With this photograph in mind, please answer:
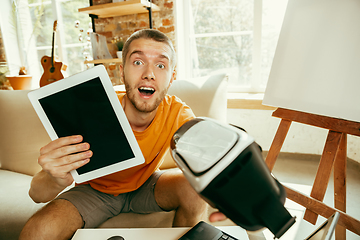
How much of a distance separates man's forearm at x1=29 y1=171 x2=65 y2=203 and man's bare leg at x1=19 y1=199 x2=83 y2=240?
0.15 ft

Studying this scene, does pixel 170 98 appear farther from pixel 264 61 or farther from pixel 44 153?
pixel 264 61

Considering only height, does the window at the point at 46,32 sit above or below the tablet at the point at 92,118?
above

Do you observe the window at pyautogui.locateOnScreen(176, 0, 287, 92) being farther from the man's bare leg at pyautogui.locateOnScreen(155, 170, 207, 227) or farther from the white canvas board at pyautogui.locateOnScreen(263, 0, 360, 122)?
the man's bare leg at pyautogui.locateOnScreen(155, 170, 207, 227)

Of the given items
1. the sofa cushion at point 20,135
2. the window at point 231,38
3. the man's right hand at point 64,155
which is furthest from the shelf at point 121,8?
the man's right hand at point 64,155

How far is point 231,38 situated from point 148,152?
1.89 metres

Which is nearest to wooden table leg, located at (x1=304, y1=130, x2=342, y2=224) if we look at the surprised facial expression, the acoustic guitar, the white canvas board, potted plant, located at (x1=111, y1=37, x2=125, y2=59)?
the white canvas board

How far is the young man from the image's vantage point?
0.82 meters

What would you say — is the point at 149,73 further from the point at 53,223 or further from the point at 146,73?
the point at 53,223

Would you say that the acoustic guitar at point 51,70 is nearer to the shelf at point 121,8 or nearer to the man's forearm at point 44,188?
the shelf at point 121,8

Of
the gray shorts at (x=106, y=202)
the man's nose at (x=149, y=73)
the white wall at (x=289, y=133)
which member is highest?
the man's nose at (x=149, y=73)

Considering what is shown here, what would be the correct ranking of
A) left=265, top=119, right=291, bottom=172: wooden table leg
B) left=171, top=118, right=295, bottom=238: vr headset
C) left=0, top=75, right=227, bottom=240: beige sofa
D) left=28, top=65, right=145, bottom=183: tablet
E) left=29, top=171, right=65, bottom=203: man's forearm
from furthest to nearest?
left=0, top=75, right=227, bottom=240: beige sofa
left=265, top=119, right=291, bottom=172: wooden table leg
left=29, top=171, right=65, bottom=203: man's forearm
left=28, top=65, right=145, bottom=183: tablet
left=171, top=118, right=295, bottom=238: vr headset

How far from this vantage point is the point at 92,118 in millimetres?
664

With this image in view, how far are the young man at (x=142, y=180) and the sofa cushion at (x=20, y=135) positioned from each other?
1.81 ft

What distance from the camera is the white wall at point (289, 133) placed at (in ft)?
6.97
